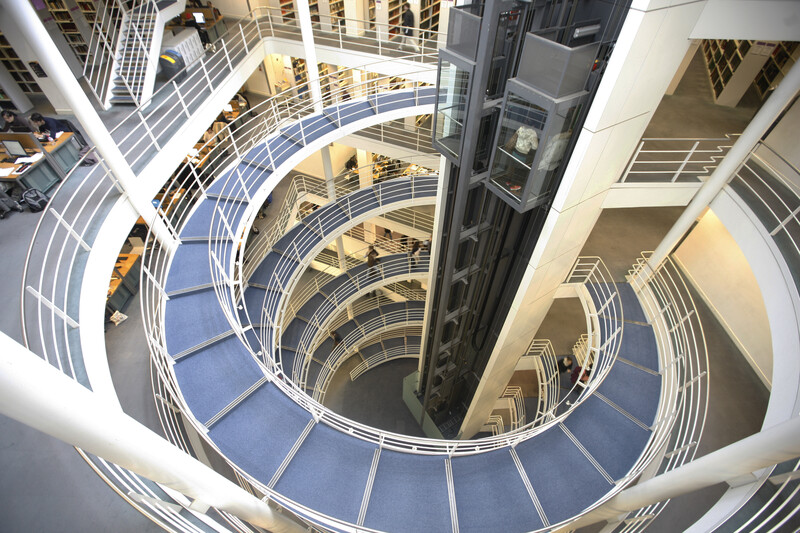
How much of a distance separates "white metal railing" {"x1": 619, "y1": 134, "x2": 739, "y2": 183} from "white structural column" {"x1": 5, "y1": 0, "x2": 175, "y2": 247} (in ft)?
8.76

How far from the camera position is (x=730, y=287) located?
2883 mm

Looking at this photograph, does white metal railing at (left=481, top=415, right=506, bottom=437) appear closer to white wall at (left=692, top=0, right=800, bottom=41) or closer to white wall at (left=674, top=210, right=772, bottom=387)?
white wall at (left=674, top=210, right=772, bottom=387)

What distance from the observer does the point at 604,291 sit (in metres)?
2.80

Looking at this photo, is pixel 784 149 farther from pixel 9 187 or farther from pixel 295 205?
pixel 9 187

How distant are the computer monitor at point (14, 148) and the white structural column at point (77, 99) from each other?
1137 millimetres

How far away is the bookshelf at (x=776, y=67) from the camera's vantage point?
3.06 meters

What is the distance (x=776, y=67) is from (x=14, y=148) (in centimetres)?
590

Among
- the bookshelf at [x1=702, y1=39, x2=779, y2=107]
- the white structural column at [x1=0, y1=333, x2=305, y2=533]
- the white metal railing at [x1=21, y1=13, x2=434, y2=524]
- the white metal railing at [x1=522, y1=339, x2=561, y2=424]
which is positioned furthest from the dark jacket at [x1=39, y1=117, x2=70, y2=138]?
the bookshelf at [x1=702, y1=39, x2=779, y2=107]

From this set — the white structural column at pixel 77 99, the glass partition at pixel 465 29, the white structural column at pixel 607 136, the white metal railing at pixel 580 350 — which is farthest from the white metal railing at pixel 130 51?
the white metal railing at pixel 580 350

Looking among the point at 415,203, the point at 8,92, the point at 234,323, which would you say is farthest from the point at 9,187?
the point at 415,203

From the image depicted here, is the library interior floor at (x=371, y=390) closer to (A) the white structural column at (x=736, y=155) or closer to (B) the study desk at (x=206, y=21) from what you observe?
(A) the white structural column at (x=736, y=155)

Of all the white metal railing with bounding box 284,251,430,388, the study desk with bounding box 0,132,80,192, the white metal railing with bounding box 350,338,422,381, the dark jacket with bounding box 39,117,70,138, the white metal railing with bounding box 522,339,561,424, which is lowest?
the white metal railing with bounding box 350,338,422,381

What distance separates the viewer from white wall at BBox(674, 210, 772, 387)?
2653mm

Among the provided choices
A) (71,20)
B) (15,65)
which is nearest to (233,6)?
(71,20)
